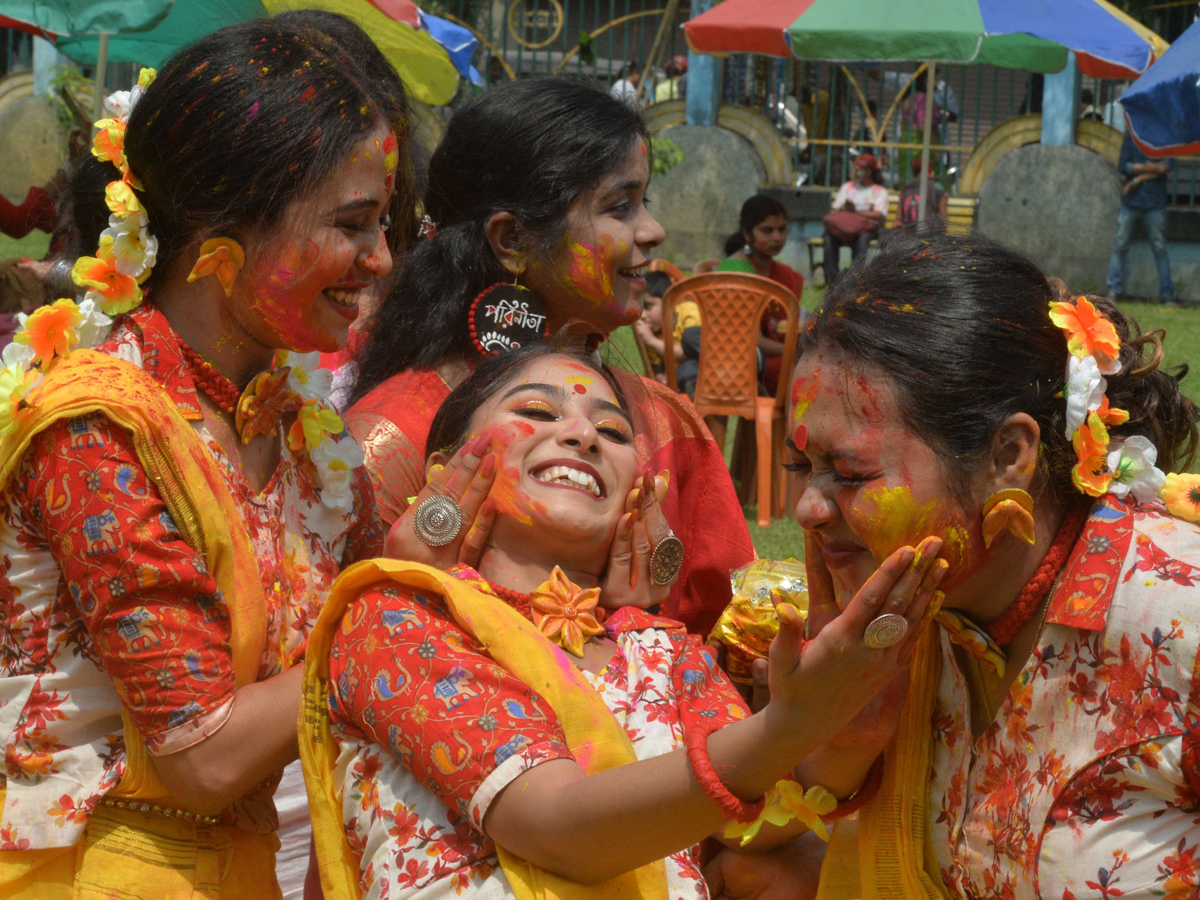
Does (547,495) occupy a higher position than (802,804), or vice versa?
(547,495)

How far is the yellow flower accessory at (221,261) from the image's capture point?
2.34m

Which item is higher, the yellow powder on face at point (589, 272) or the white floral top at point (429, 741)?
the yellow powder on face at point (589, 272)

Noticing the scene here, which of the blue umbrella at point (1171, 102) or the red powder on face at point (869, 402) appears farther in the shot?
the blue umbrella at point (1171, 102)

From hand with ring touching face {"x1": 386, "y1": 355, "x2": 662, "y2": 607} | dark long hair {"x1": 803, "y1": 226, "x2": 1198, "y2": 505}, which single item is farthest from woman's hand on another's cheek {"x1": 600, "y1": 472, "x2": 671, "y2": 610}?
dark long hair {"x1": 803, "y1": 226, "x2": 1198, "y2": 505}

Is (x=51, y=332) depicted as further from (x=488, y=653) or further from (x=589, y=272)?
(x=589, y=272)

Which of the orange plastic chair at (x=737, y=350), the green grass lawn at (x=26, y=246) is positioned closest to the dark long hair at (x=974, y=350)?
the orange plastic chair at (x=737, y=350)

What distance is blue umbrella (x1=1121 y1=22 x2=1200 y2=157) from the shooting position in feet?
24.1

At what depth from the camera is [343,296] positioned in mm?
2488

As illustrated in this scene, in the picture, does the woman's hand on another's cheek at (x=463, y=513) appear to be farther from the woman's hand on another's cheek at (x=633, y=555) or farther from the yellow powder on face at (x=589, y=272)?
the yellow powder on face at (x=589, y=272)

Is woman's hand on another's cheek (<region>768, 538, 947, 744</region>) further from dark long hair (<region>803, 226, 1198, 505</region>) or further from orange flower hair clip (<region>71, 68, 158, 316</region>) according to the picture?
orange flower hair clip (<region>71, 68, 158, 316</region>)

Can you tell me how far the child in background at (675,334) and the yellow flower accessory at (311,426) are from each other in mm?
5524

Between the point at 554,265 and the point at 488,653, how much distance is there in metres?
1.26

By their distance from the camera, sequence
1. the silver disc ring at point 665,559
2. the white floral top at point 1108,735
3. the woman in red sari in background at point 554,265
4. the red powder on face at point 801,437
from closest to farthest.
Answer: the white floral top at point 1108,735
the red powder on face at point 801,437
the silver disc ring at point 665,559
the woman in red sari in background at point 554,265

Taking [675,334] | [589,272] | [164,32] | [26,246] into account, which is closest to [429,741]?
[589,272]
